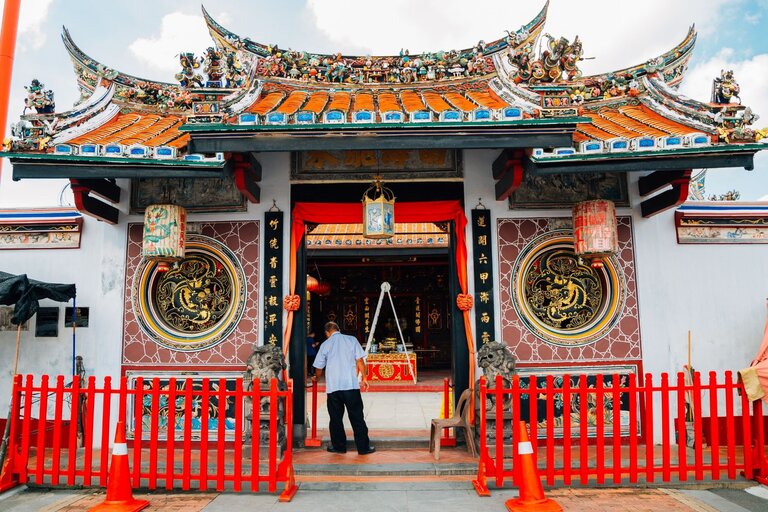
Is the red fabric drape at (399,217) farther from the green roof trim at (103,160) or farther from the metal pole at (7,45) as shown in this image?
the metal pole at (7,45)

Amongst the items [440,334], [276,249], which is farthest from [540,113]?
[440,334]

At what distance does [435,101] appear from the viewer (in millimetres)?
8266

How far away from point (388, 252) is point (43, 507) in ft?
31.4

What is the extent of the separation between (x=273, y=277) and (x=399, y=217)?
6.18ft

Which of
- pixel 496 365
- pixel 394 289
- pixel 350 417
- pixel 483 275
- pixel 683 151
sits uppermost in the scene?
pixel 683 151

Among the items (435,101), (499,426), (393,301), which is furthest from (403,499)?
(393,301)

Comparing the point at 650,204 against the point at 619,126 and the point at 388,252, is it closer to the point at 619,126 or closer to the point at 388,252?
the point at 619,126

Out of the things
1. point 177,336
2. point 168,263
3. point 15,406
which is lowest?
point 15,406

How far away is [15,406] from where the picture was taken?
5.46 m

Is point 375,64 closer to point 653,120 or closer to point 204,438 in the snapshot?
point 653,120

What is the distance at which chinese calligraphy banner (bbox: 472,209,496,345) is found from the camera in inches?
277

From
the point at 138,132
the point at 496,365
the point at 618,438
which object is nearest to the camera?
the point at 618,438

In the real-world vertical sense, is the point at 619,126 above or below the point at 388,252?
above

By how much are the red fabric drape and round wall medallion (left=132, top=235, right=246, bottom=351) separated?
0.78 metres
